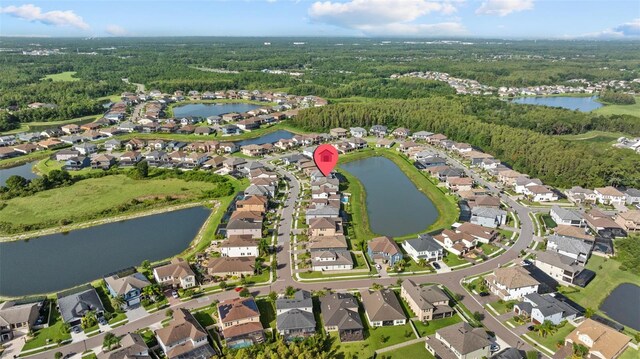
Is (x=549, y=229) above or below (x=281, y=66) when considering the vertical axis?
below

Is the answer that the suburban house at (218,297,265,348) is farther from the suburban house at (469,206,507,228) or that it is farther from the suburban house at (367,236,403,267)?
the suburban house at (469,206,507,228)

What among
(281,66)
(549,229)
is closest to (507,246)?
(549,229)

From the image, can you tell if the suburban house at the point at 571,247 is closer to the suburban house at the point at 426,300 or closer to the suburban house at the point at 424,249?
the suburban house at the point at 424,249

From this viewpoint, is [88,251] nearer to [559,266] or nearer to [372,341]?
[372,341]

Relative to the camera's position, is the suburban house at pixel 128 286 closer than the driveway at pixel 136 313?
No

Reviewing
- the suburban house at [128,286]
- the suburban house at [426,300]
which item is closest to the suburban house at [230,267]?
the suburban house at [128,286]

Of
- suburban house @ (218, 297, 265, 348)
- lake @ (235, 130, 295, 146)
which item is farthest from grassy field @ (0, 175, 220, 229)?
suburban house @ (218, 297, 265, 348)

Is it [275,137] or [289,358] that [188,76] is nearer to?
[275,137]
